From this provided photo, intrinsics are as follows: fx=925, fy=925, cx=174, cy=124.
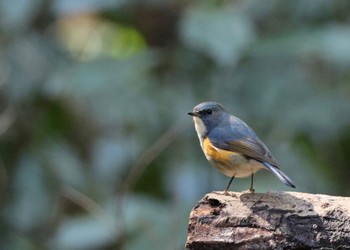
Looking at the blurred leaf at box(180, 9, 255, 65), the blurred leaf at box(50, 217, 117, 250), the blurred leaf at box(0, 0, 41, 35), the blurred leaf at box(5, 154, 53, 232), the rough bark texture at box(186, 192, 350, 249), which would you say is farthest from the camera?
the blurred leaf at box(5, 154, 53, 232)

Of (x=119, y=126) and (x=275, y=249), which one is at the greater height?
(x=119, y=126)

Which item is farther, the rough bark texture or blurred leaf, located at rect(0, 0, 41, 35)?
blurred leaf, located at rect(0, 0, 41, 35)

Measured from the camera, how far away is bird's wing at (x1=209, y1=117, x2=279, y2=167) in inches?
125

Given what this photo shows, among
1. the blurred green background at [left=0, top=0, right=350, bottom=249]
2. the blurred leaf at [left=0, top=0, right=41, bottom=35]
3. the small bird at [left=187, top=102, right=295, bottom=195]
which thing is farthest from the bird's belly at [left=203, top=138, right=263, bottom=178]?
the blurred leaf at [left=0, top=0, right=41, bottom=35]

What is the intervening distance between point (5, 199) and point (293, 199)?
97.8 inches

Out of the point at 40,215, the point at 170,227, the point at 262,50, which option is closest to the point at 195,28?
the point at 262,50

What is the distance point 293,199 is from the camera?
2.81m

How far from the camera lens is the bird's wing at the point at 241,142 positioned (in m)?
3.19

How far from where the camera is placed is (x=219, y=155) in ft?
10.7

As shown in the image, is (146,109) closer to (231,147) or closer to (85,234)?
(85,234)

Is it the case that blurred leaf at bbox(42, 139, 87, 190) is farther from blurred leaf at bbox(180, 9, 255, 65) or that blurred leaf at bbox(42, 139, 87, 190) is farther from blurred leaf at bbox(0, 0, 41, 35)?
blurred leaf at bbox(180, 9, 255, 65)

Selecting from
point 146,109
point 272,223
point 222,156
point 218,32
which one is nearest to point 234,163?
point 222,156

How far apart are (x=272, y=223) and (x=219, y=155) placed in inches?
22.8

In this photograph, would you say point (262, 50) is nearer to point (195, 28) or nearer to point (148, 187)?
point (195, 28)
